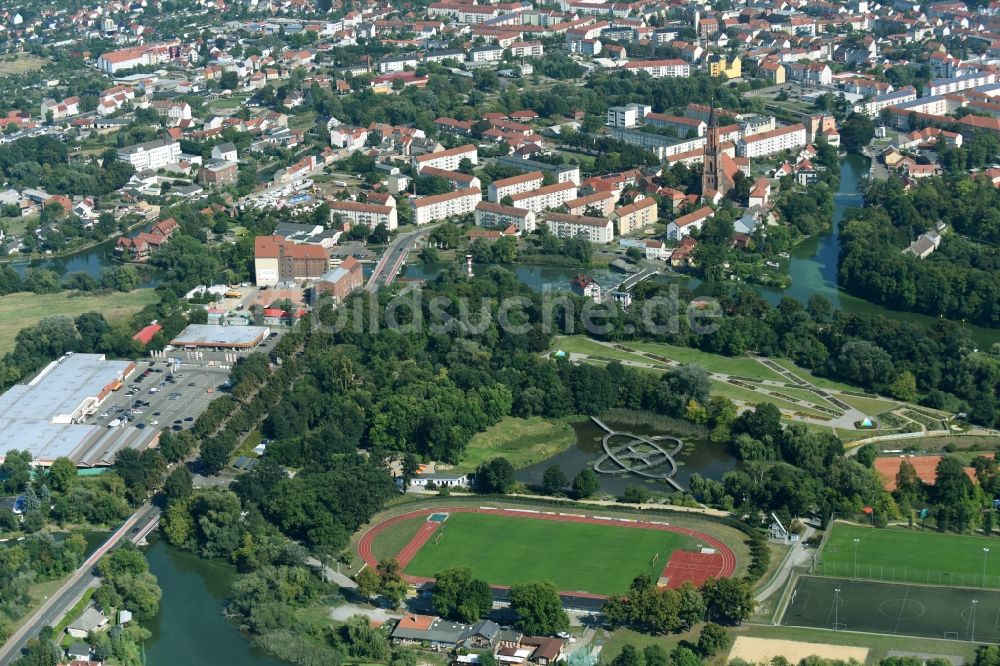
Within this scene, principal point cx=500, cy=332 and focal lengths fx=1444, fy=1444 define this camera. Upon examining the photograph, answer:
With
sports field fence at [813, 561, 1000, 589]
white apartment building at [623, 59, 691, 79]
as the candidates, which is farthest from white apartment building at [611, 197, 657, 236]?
white apartment building at [623, 59, 691, 79]

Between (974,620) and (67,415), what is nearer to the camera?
(974,620)

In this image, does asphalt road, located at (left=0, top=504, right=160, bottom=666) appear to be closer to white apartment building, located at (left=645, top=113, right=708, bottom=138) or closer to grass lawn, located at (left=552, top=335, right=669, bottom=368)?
grass lawn, located at (left=552, top=335, right=669, bottom=368)

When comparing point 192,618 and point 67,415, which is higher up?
point 67,415

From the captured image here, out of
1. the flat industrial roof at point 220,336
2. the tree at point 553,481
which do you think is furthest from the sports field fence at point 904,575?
the flat industrial roof at point 220,336

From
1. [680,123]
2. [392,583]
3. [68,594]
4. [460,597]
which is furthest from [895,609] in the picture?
[680,123]

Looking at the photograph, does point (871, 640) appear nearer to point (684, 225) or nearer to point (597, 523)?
point (597, 523)

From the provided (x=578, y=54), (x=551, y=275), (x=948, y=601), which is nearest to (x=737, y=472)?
(x=948, y=601)
